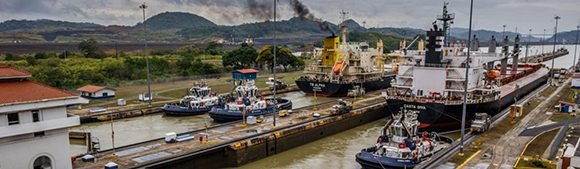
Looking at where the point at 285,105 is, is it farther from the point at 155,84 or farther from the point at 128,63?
the point at 128,63

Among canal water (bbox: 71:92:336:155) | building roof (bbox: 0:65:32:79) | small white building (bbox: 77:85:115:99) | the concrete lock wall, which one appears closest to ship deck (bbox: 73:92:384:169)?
the concrete lock wall

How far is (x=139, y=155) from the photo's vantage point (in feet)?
70.3

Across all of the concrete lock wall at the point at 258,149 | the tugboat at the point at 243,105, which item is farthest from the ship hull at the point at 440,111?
the tugboat at the point at 243,105

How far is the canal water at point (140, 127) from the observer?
30237 mm

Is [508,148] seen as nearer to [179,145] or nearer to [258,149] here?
[258,149]

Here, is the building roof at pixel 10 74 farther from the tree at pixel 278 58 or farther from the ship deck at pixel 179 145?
the tree at pixel 278 58

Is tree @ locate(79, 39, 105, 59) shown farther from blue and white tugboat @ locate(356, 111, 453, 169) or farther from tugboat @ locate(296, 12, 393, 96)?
blue and white tugboat @ locate(356, 111, 453, 169)

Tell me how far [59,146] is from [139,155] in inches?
181

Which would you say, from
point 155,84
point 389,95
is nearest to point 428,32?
point 389,95

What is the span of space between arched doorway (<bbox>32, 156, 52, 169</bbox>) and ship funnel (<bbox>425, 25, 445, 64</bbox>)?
26.6 m

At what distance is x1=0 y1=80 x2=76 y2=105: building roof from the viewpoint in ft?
51.7

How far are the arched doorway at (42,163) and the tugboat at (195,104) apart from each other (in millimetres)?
20779

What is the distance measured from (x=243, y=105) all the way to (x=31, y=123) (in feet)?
63.8

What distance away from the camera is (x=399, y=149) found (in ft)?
67.5
